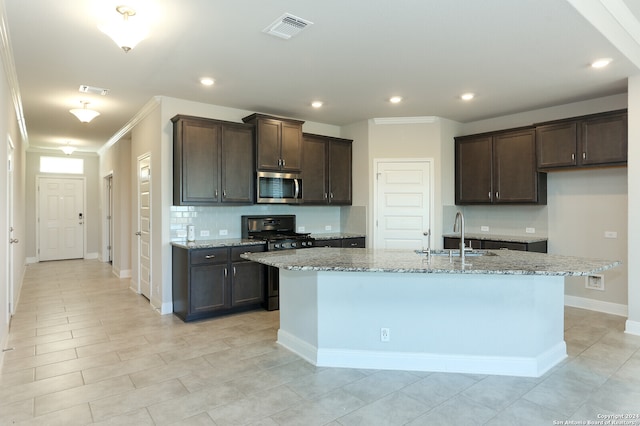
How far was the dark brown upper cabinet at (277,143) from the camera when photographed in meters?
5.02

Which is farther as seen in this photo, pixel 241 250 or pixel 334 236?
pixel 334 236

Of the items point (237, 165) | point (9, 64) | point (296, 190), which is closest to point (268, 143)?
point (237, 165)

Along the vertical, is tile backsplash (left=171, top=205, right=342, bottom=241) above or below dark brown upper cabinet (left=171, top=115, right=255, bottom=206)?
below

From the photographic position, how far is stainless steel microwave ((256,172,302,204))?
512cm

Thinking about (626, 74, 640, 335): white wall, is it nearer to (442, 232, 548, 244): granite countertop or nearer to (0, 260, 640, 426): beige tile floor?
(0, 260, 640, 426): beige tile floor

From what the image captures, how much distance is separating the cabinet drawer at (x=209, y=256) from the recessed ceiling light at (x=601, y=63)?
4.18 m

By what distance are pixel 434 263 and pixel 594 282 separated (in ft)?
10.6

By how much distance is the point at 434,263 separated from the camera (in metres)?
2.87

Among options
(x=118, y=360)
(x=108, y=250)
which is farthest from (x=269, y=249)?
(x=108, y=250)

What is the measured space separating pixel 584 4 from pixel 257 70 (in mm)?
2696

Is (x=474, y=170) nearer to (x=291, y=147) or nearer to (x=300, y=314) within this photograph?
(x=291, y=147)

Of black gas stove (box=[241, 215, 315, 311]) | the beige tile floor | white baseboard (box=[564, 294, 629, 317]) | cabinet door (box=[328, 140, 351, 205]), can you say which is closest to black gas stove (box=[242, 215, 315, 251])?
black gas stove (box=[241, 215, 315, 311])

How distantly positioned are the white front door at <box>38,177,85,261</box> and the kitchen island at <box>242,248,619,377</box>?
824 centimetres

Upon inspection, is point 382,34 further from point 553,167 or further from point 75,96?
point 75,96
